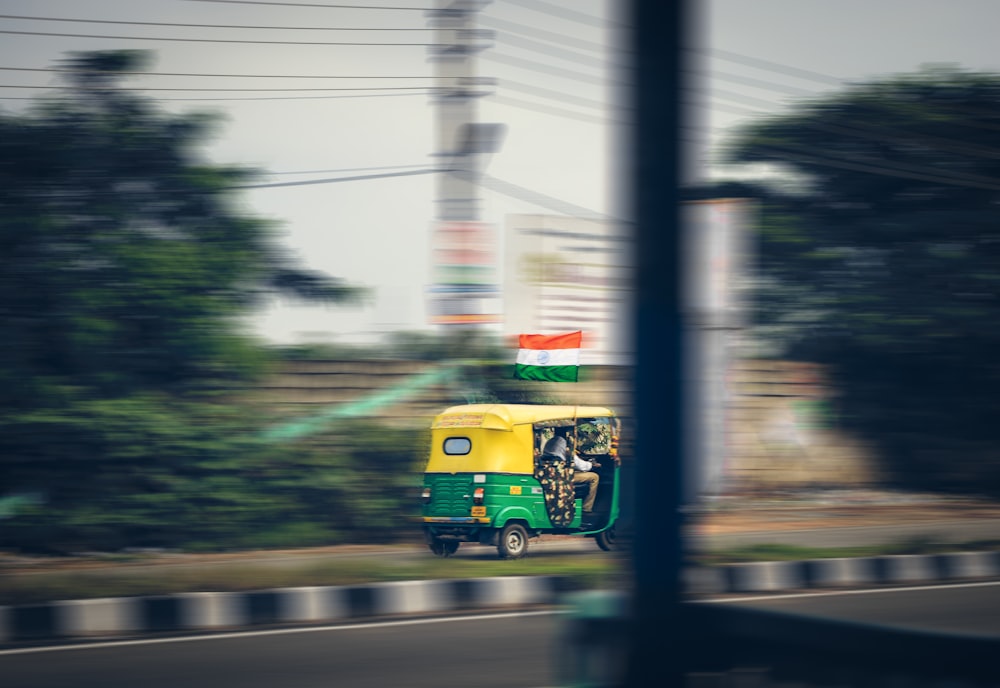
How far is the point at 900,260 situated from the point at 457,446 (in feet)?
32.5

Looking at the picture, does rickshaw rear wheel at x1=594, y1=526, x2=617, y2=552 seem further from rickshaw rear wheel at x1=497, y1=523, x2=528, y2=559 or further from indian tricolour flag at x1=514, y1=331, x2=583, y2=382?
indian tricolour flag at x1=514, y1=331, x2=583, y2=382

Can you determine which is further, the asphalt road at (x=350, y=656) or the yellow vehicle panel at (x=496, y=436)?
the yellow vehicle panel at (x=496, y=436)

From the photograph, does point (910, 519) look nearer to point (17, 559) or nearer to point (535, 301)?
point (535, 301)

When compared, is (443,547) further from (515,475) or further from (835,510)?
(835,510)

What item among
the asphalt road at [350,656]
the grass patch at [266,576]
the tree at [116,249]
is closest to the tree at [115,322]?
the tree at [116,249]

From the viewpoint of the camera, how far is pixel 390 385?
13.9m

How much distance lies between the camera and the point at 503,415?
422 inches

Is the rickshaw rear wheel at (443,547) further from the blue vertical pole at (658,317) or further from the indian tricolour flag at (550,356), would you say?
the blue vertical pole at (658,317)

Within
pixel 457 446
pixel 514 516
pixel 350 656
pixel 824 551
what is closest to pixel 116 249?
pixel 457 446

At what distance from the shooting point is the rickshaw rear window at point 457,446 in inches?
426

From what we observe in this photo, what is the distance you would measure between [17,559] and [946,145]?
48.2 ft

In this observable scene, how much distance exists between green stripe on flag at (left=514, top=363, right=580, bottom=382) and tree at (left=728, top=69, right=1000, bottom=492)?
4.91 meters

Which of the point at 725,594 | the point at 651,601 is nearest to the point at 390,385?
the point at 725,594

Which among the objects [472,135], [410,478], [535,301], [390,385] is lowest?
[410,478]
